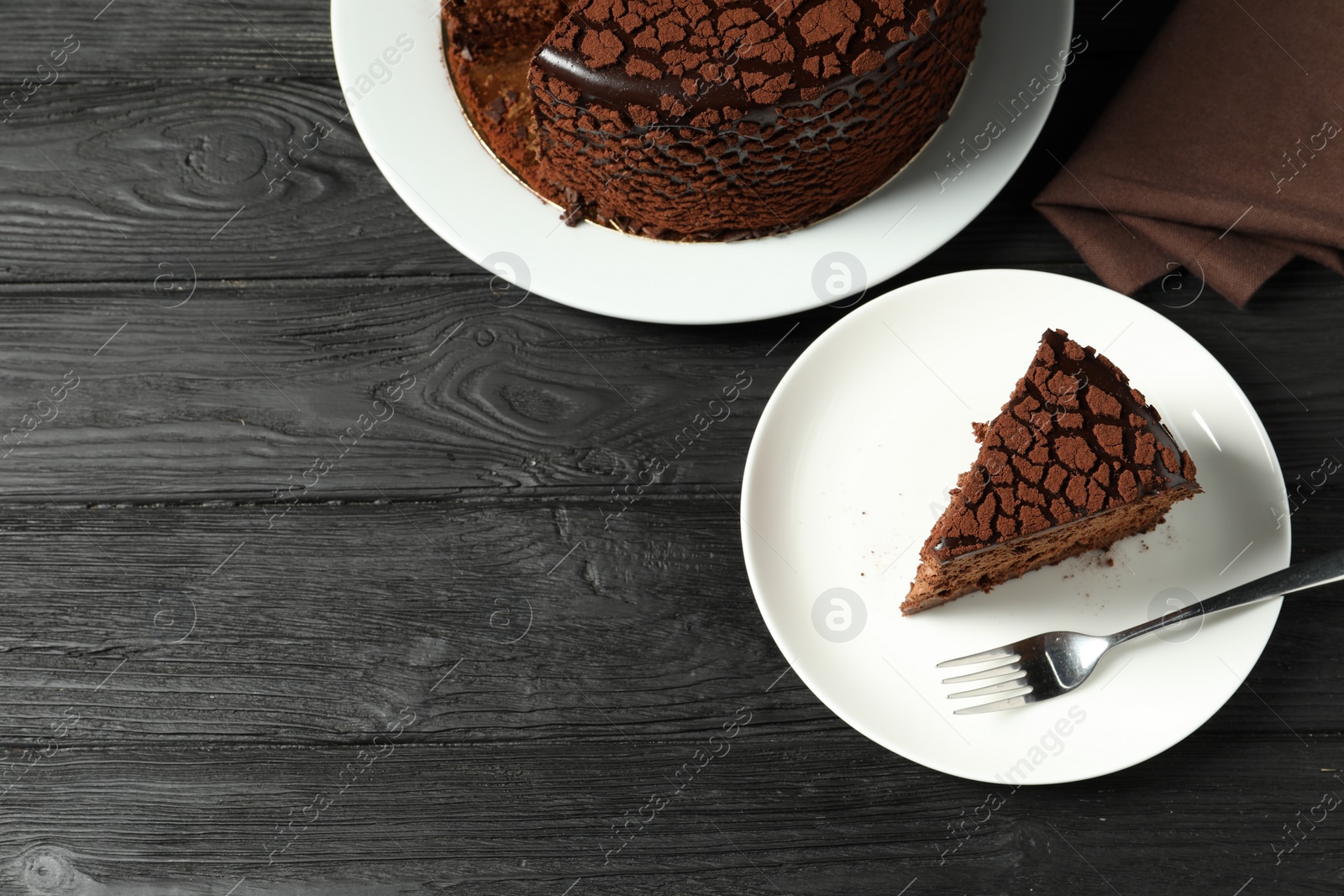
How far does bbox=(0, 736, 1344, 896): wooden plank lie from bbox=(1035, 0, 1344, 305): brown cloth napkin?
85 centimetres

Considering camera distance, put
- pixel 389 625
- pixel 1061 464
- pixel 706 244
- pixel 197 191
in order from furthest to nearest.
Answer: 1. pixel 197 191
2. pixel 389 625
3. pixel 706 244
4. pixel 1061 464

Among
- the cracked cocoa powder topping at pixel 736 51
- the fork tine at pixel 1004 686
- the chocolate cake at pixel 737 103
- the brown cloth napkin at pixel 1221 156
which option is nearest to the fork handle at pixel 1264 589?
the fork tine at pixel 1004 686

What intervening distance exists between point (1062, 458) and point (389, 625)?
117cm

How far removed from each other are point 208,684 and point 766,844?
103 cm

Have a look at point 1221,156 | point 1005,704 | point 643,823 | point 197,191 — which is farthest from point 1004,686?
point 197,191

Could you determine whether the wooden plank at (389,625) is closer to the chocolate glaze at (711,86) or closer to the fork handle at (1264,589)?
the fork handle at (1264,589)

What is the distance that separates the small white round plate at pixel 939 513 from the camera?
1.47 m

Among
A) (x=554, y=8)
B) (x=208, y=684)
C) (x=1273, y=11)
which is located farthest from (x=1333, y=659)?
(x=208, y=684)

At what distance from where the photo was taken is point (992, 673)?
1.50 meters

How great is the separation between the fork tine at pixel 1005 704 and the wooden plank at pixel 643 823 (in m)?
0.19

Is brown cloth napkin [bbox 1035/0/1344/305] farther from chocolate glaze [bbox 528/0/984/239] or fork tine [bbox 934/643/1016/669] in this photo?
fork tine [bbox 934/643/1016/669]

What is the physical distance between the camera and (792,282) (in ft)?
5.07

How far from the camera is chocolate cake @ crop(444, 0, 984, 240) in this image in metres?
1.28

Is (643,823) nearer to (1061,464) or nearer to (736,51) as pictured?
(1061,464)
